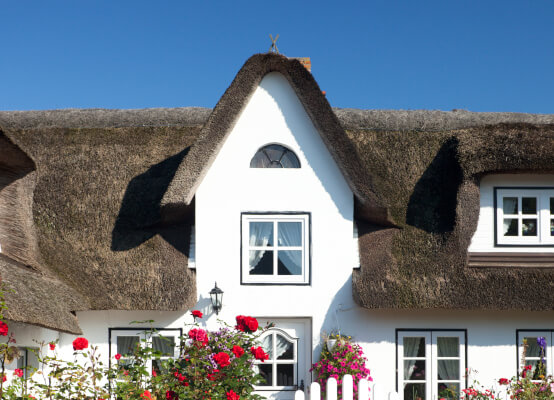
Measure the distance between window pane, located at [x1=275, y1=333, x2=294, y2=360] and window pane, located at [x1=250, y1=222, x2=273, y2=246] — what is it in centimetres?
149

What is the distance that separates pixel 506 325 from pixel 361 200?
3083 millimetres

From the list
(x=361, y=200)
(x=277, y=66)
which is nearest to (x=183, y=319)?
(x=361, y=200)

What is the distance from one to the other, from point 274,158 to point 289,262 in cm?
174

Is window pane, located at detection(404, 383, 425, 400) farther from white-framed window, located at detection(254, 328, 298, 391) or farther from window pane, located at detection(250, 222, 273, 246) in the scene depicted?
window pane, located at detection(250, 222, 273, 246)

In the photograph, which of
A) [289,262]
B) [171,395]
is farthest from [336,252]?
[171,395]

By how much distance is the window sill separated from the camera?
10820 mm

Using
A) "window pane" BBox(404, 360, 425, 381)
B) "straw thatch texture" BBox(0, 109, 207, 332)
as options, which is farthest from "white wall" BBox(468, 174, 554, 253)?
"straw thatch texture" BBox(0, 109, 207, 332)

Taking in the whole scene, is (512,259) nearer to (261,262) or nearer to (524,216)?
(524,216)

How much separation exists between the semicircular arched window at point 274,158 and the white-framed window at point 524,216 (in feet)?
11.5

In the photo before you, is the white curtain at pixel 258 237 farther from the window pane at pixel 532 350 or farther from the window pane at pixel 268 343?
the window pane at pixel 532 350

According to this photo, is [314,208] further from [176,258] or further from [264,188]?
[176,258]

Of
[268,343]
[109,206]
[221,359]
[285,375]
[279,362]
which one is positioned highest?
[109,206]

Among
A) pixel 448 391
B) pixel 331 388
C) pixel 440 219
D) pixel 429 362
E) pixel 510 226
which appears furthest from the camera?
pixel 510 226

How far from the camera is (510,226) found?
11.4 m
